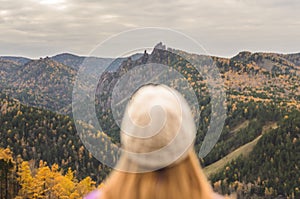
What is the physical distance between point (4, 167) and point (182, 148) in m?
71.6

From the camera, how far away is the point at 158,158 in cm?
321

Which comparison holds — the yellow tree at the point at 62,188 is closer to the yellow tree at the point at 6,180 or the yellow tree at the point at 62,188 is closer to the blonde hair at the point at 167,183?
the yellow tree at the point at 6,180

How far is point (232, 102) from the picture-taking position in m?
194

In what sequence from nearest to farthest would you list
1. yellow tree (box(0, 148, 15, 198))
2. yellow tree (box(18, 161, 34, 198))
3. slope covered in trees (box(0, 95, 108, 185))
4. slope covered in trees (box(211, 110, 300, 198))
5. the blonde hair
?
the blonde hair → yellow tree (box(0, 148, 15, 198)) → yellow tree (box(18, 161, 34, 198)) → slope covered in trees (box(0, 95, 108, 185)) → slope covered in trees (box(211, 110, 300, 198))

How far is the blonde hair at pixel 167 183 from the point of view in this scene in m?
3.20

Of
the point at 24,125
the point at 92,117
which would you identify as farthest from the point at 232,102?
the point at 92,117

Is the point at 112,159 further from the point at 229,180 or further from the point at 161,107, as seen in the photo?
the point at 229,180

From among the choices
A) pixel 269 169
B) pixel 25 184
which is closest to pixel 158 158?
pixel 25 184

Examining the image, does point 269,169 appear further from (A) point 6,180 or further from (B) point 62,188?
(A) point 6,180

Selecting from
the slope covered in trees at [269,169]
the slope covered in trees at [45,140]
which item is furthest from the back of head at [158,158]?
the slope covered in trees at [269,169]

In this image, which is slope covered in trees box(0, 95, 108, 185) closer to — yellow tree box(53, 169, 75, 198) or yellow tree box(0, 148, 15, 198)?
yellow tree box(53, 169, 75, 198)

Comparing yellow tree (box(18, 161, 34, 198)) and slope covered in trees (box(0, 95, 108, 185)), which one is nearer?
yellow tree (box(18, 161, 34, 198))

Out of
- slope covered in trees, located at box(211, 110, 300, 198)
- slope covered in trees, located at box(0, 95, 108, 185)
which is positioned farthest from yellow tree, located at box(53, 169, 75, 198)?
slope covered in trees, located at box(211, 110, 300, 198)

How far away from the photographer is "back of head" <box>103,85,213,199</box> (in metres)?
3.21
